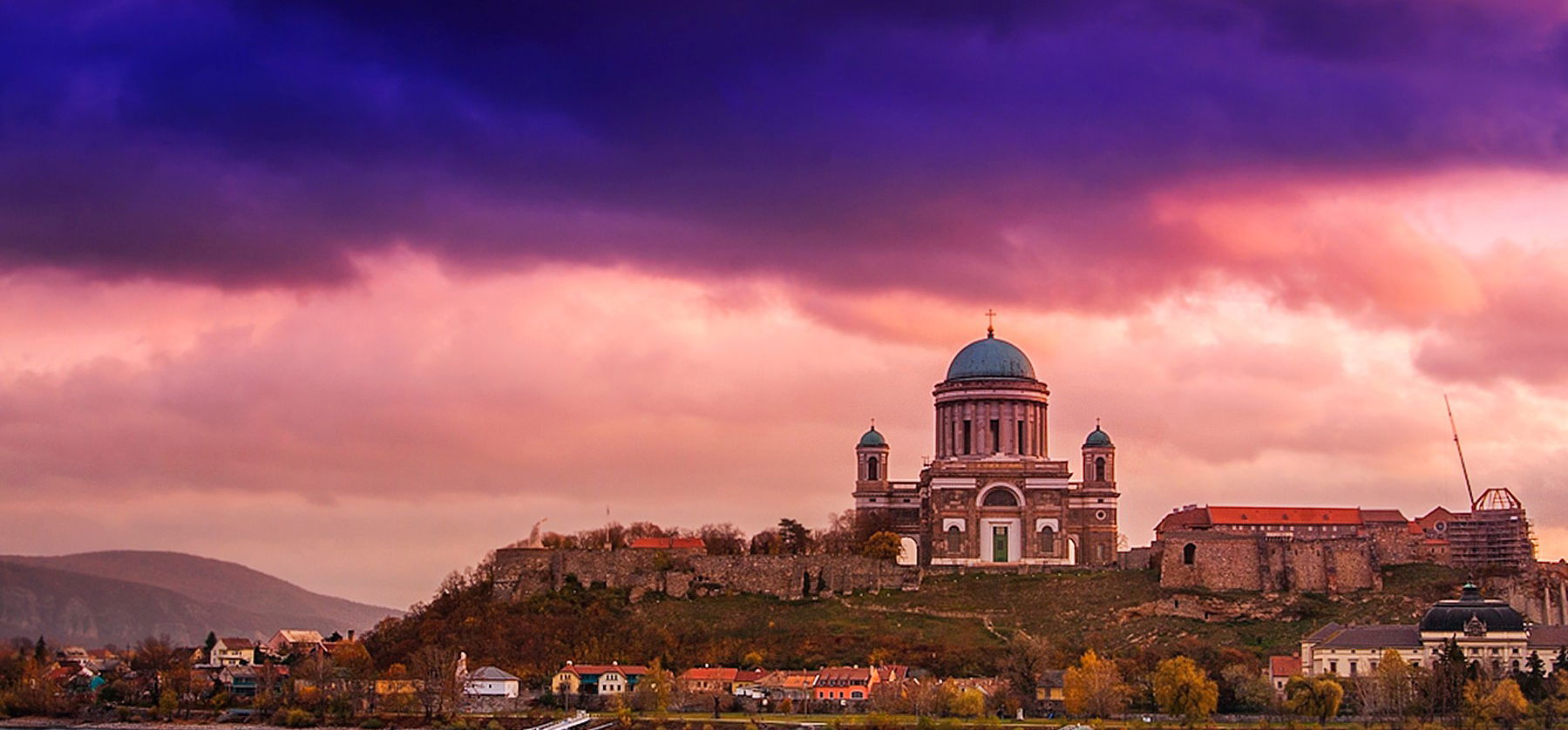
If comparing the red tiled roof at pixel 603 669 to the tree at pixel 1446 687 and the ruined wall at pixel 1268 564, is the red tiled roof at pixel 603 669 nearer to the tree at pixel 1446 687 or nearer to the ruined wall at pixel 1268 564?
the ruined wall at pixel 1268 564

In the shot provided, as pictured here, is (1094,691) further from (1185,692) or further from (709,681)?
(709,681)

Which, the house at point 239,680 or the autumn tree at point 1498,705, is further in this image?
the house at point 239,680

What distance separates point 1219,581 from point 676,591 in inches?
1028

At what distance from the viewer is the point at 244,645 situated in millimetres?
127125

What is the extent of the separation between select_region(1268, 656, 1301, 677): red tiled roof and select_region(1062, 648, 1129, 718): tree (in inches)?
250

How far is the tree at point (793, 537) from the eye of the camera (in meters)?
112

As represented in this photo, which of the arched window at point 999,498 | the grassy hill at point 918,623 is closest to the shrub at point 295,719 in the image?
the grassy hill at point 918,623

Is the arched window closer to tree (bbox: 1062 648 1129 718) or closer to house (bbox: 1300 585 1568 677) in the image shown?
house (bbox: 1300 585 1568 677)

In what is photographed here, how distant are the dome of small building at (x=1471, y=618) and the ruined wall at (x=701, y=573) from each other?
2506cm

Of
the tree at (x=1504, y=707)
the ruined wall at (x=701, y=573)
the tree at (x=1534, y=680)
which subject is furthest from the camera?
the ruined wall at (x=701, y=573)

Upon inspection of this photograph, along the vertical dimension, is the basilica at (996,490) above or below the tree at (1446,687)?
above

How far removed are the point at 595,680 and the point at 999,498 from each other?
85.9 ft

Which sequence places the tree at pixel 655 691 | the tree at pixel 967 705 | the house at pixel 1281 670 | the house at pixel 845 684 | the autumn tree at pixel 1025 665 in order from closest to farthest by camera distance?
the tree at pixel 967 705, the house at pixel 1281 670, the autumn tree at pixel 1025 665, the tree at pixel 655 691, the house at pixel 845 684

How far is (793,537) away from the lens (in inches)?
4476
